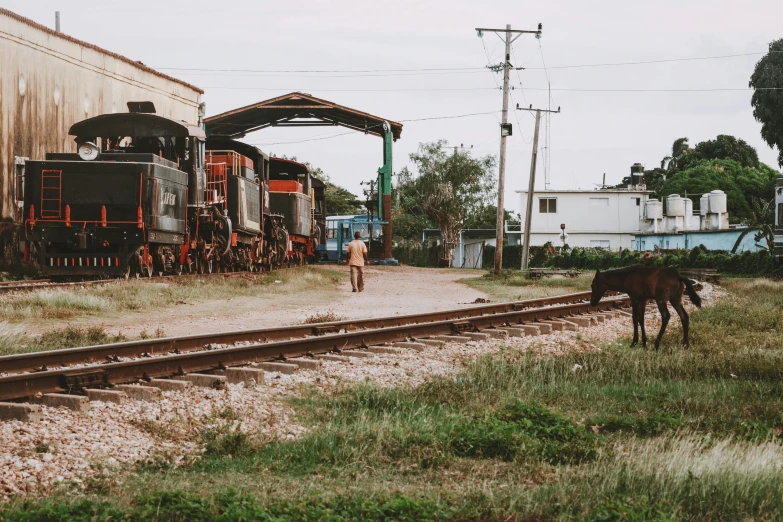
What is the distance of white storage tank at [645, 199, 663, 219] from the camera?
2569 inches

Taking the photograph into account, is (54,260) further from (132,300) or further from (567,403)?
(567,403)

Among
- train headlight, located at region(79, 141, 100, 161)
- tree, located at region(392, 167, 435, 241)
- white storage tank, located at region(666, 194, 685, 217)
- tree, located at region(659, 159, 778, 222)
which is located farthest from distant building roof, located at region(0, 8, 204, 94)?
tree, located at region(659, 159, 778, 222)

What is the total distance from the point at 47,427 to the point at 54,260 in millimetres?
13597

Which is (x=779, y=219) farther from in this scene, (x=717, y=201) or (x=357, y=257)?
(x=717, y=201)

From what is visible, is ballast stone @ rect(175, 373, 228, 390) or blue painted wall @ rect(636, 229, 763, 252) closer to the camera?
ballast stone @ rect(175, 373, 228, 390)

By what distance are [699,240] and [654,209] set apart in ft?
20.2

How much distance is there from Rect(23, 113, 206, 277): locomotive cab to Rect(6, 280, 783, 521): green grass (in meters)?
11.3

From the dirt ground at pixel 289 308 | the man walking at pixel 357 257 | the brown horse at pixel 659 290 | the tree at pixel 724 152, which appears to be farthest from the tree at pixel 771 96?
the brown horse at pixel 659 290

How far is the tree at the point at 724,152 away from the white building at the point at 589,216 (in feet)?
64.3

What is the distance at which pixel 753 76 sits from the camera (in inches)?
2485

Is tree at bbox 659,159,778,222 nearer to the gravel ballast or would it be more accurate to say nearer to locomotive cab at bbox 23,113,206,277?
locomotive cab at bbox 23,113,206,277

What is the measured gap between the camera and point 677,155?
295ft

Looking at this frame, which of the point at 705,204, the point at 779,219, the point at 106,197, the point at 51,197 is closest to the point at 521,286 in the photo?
the point at 779,219

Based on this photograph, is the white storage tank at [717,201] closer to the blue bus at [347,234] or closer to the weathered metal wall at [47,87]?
the blue bus at [347,234]
